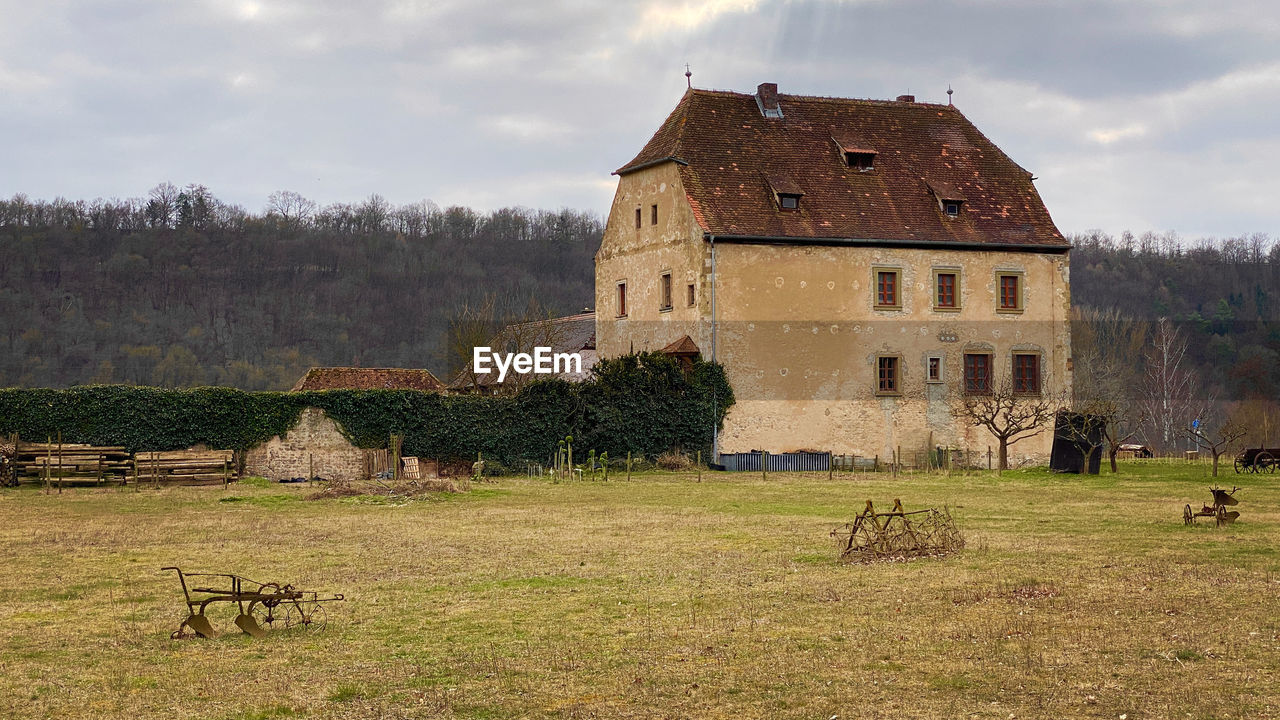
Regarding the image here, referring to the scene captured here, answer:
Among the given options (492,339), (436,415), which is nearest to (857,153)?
(436,415)

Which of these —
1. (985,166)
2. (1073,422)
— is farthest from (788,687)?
(985,166)

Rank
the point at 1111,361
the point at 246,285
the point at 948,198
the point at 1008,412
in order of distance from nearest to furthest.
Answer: the point at 1008,412 → the point at 948,198 → the point at 1111,361 → the point at 246,285

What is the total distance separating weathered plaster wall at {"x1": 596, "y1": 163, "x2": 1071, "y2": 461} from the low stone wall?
1173 centimetres

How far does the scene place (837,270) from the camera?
43250 mm

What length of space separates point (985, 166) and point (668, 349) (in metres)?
14.5

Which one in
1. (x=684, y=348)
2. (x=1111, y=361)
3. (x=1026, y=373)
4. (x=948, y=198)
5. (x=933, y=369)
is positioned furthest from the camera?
(x=1111, y=361)

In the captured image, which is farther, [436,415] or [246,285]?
[246,285]

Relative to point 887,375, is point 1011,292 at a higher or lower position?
higher

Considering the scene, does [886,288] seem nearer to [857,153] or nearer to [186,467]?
[857,153]

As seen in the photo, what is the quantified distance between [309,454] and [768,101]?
2073cm

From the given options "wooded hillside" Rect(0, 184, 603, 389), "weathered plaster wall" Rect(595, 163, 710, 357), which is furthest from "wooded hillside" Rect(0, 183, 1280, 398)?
"weathered plaster wall" Rect(595, 163, 710, 357)

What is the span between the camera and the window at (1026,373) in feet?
150

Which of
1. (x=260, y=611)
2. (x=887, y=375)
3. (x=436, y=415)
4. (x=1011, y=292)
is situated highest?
(x=1011, y=292)

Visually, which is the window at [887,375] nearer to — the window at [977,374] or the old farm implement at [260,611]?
the window at [977,374]
